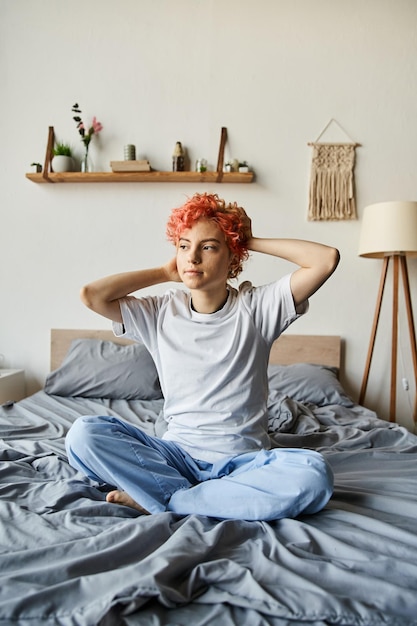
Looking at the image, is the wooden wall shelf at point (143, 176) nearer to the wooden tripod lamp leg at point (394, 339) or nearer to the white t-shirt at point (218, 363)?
the wooden tripod lamp leg at point (394, 339)

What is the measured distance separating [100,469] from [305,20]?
2.63 metres

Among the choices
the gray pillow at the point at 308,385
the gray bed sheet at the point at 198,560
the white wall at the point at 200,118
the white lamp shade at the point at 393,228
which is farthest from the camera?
the white wall at the point at 200,118

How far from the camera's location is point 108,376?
243 cm

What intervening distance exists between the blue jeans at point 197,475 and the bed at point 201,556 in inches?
1.5

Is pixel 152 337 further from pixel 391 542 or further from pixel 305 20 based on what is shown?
pixel 305 20

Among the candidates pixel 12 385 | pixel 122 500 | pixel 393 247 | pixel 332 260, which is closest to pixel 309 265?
pixel 332 260

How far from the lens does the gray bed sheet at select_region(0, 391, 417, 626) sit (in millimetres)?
760

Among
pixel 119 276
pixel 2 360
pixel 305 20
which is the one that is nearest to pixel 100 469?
pixel 119 276

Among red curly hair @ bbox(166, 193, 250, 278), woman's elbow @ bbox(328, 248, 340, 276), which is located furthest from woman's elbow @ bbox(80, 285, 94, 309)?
woman's elbow @ bbox(328, 248, 340, 276)

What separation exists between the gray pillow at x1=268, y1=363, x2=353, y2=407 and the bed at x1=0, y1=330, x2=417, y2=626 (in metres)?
0.66

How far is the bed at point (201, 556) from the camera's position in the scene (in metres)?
0.76

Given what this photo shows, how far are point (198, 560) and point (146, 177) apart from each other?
2189 millimetres

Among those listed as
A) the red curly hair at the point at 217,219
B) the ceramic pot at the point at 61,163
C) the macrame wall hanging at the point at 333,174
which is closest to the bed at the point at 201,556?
the red curly hair at the point at 217,219

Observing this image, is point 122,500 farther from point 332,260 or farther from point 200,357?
point 332,260
